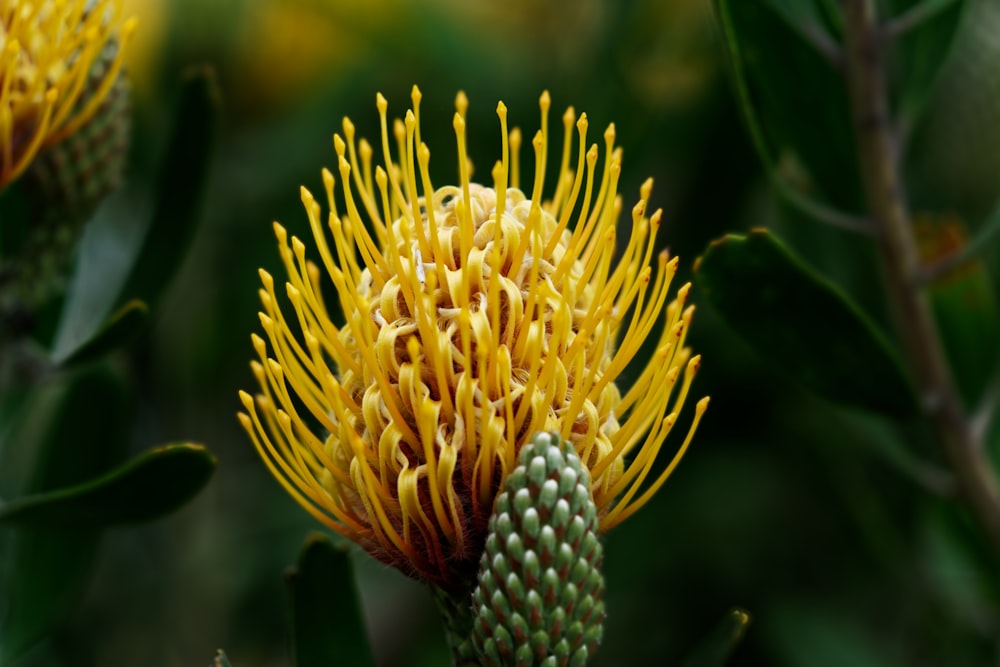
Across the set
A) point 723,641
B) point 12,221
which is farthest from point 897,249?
point 12,221

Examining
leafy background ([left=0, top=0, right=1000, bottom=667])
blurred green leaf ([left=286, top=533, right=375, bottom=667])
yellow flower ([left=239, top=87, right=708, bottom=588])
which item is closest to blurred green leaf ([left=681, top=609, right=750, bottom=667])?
yellow flower ([left=239, top=87, right=708, bottom=588])

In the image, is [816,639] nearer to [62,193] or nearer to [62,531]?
[62,531]

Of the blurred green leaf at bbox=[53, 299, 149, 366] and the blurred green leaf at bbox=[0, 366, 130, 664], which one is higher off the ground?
the blurred green leaf at bbox=[53, 299, 149, 366]

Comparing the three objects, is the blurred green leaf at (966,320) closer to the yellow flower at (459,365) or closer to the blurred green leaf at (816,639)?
the blurred green leaf at (816,639)

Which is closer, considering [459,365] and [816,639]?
[459,365]

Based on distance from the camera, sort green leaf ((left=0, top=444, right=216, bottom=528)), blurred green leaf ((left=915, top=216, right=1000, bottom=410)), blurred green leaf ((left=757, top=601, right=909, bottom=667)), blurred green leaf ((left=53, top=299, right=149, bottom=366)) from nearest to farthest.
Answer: green leaf ((left=0, top=444, right=216, bottom=528))
blurred green leaf ((left=53, top=299, right=149, bottom=366))
blurred green leaf ((left=915, top=216, right=1000, bottom=410))
blurred green leaf ((left=757, top=601, right=909, bottom=667))

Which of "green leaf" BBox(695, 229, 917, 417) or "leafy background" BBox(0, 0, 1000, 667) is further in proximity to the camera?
"leafy background" BBox(0, 0, 1000, 667)

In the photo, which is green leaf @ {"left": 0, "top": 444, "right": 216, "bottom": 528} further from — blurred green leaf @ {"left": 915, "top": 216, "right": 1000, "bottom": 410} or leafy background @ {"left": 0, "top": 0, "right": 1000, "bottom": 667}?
blurred green leaf @ {"left": 915, "top": 216, "right": 1000, "bottom": 410}
